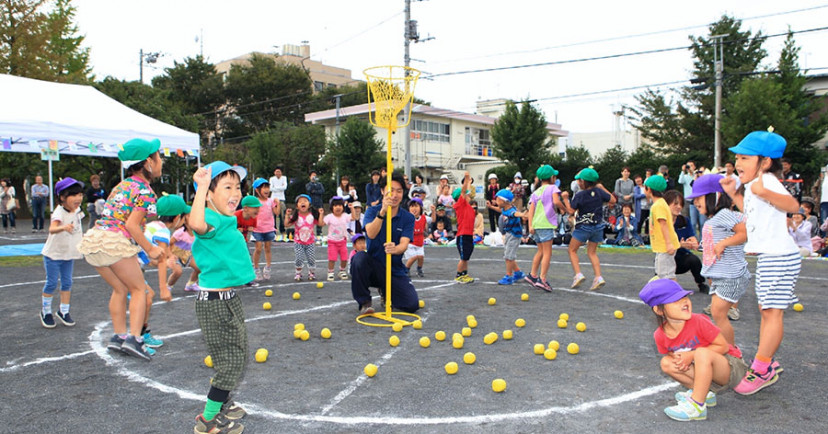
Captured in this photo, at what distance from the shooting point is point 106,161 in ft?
103

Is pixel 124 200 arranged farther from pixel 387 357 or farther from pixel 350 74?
pixel 350 74

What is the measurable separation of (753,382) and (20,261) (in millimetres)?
15111

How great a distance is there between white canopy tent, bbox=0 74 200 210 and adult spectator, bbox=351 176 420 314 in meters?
11.8

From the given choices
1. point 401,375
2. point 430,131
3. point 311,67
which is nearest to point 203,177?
point 401,375

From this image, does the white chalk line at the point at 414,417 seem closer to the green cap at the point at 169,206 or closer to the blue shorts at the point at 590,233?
the green cap at the point at 169,206

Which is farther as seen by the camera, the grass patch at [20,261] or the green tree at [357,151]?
the green tree at [357,151]

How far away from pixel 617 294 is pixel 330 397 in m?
5.87

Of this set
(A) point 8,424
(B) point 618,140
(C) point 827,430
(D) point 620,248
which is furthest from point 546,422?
(B) point 618,140

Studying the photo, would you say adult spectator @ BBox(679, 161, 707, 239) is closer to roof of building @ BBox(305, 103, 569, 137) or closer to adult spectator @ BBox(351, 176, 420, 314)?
adult spectator @ BBox(351, 176, 420, 314)

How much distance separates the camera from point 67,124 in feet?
51.6

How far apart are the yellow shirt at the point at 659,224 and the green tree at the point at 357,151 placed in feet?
109

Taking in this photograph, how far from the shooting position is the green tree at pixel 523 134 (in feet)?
129

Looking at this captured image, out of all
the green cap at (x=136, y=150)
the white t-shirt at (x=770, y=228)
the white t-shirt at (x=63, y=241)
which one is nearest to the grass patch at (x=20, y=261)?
the white t-shirt at (x=63, y=241)

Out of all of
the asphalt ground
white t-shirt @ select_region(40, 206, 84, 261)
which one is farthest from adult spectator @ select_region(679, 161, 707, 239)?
white t-shirt @ select_region(40, 206, 84, 261)
